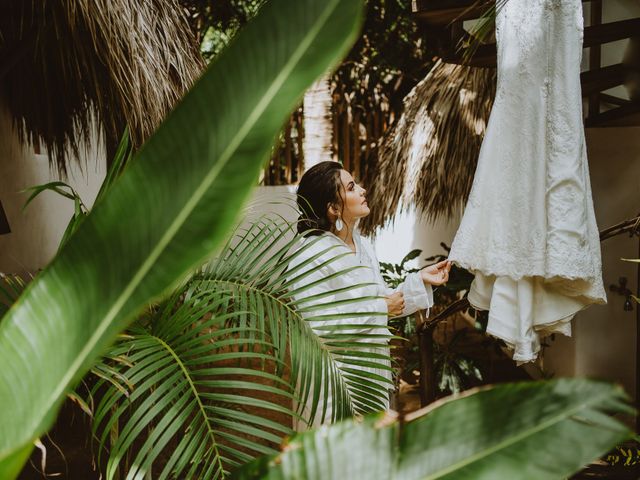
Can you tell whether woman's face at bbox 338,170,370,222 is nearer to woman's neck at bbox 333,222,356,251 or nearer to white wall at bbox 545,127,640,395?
Answer: woman's neck at bbox 333,222,356,251

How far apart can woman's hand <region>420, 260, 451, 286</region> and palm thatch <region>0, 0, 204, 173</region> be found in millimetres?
1136

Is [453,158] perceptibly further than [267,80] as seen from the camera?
Yes

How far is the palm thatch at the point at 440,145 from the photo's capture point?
344 centimetres

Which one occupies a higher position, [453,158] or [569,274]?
[453,158]

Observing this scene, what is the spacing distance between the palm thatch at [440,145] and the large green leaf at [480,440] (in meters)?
3.14

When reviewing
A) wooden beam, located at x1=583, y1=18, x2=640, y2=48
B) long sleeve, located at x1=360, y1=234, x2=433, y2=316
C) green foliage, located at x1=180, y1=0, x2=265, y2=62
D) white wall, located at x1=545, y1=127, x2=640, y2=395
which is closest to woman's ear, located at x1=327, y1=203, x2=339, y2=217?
long sleeve, located at x1=360, y1=234, x2=433, y2=316

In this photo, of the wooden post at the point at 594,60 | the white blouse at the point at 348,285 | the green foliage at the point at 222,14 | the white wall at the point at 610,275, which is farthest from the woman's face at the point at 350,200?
the green foliage at the point at 222,14

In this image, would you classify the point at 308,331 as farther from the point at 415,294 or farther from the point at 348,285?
the point at 415,294

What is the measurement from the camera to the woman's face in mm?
1888

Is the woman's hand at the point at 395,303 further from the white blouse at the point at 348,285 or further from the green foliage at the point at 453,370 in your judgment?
the green foliage at the point at 453,370

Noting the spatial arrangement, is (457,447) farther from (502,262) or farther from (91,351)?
(502,262)

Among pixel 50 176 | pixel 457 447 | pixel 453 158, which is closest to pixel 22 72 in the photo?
pixel 50 176

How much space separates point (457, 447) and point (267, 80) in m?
0.33

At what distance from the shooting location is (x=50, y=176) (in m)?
3.99
